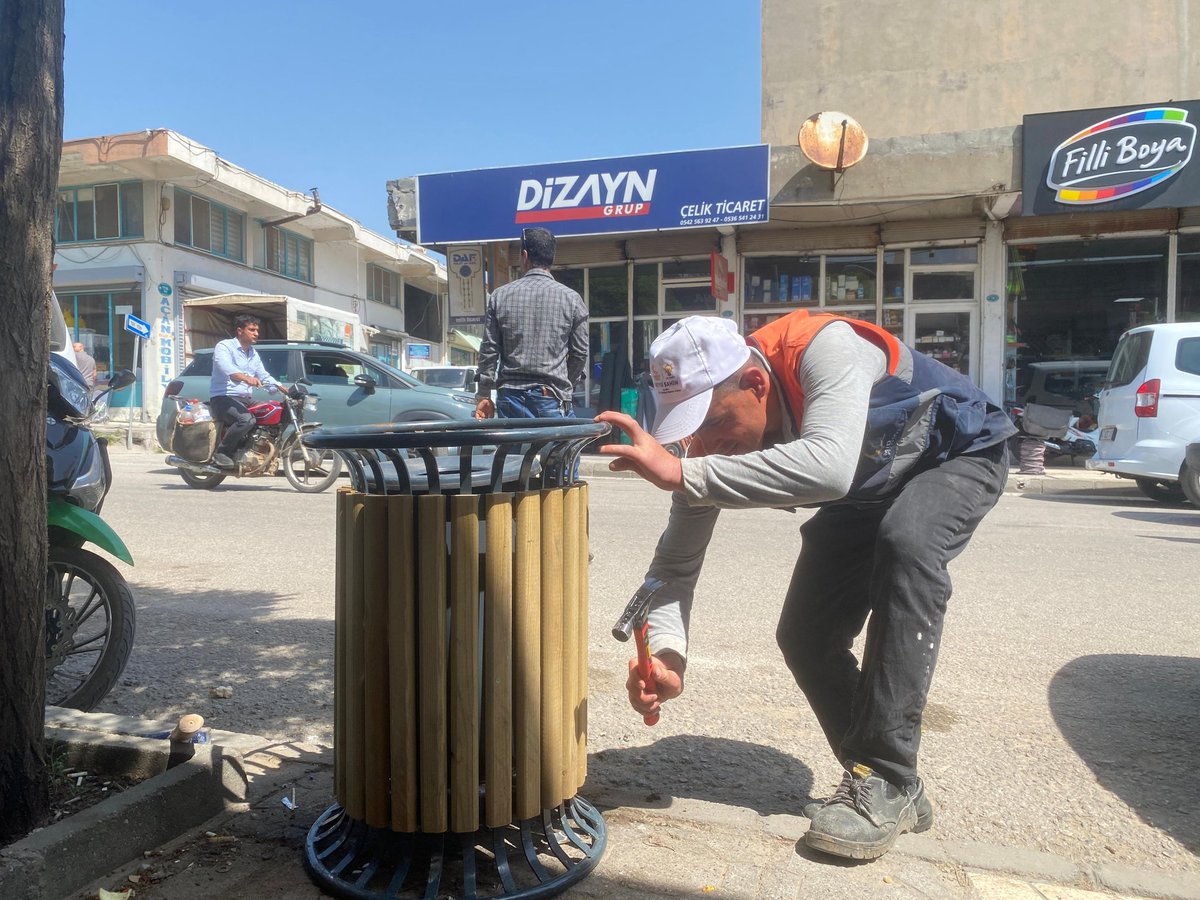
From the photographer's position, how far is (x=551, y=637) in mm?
2057

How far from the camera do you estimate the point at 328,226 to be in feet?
88.4

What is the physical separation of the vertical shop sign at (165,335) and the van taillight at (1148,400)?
61.3 ft

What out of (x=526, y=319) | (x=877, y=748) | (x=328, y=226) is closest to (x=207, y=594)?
(x=526, y=319)

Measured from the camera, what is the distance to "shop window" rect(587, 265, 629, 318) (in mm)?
16031

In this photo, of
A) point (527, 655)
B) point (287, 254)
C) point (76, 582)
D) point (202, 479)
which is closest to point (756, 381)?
point (527, 655)

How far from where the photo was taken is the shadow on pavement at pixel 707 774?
8.86 ft

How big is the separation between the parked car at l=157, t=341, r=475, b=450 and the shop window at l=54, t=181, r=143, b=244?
11306 mm

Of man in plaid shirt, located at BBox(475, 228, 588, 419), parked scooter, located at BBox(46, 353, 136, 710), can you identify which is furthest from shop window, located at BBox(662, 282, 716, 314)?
parked scooter, located at BBox(46, 353, 136, 710)

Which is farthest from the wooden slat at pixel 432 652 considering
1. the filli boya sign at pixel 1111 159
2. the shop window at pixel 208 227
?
the shop window at pixel 208 227

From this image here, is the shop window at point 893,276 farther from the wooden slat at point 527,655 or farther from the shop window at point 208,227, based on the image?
the shop window at point 208,227

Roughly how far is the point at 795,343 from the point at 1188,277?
46.7 ft

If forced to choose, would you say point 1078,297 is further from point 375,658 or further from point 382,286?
point 382,286

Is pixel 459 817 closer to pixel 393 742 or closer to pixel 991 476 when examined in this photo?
pixel 393 742

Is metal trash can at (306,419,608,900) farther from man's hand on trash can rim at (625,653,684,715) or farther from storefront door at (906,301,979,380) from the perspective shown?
storefront door at (906,301,979,380)
